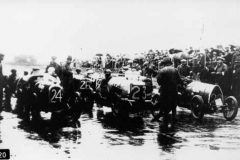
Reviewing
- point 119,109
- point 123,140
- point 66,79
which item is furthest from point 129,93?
point 123,140

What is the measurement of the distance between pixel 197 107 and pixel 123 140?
401 cm

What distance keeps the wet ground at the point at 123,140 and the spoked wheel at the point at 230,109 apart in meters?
0.21

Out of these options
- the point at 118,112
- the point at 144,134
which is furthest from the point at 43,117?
the point at 144,134

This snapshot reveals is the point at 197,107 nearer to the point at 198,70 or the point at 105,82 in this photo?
the point at 105,82

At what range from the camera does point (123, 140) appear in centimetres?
898

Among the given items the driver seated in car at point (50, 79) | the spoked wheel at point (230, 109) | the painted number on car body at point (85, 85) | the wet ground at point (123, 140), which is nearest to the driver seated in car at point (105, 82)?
the painted number on car body at point (85, 85)

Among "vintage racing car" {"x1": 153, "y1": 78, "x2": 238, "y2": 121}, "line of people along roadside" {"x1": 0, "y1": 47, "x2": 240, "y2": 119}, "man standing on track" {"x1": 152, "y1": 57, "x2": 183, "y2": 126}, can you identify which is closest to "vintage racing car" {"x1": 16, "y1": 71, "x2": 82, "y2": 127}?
"line of people along roadside" {"x1": 0, "y1": 47, "x2": 240, "y2": 119}

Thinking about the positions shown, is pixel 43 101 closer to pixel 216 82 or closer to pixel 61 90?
pixel 61 90

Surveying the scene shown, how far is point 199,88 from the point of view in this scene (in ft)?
40.9

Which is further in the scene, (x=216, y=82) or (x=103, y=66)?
(x=103, y=66)

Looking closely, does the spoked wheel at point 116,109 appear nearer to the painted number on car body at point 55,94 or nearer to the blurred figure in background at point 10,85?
the painted number on car body at point 55,94

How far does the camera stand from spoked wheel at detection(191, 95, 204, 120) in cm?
1191

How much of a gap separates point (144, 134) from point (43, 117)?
3.60m

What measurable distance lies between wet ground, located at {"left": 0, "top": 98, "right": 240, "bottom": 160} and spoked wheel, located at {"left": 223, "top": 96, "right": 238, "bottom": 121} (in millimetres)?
207
